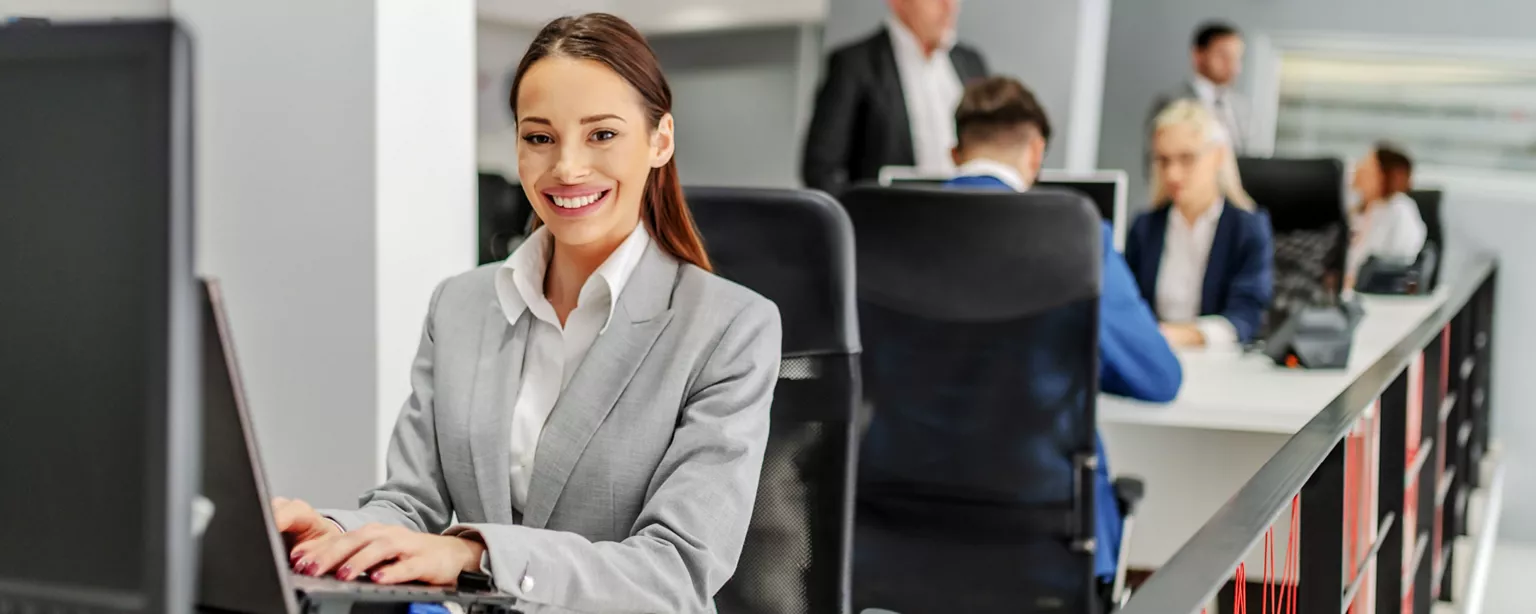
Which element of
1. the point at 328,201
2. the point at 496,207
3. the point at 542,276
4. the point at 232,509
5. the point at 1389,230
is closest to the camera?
the point at 232,509

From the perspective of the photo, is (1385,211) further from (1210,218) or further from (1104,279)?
(1104,279)

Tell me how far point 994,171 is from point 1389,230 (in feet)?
14.2

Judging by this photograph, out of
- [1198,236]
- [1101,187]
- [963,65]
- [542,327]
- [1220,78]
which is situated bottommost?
[542,327]

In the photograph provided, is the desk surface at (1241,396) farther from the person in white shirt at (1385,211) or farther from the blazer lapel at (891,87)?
the person in white shirt at (1385,211)

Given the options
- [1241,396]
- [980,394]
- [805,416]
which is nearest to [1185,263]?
[1241,396]

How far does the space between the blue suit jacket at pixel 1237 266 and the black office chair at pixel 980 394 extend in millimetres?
1405

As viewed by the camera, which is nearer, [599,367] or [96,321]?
[96,321]

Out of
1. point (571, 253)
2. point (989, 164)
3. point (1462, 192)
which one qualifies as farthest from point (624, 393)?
point (1462, 192)

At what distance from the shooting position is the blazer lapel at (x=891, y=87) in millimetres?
4629

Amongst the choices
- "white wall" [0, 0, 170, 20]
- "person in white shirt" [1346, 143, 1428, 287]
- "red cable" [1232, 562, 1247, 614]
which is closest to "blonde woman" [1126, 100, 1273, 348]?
"red cable" [1232, 562, 1247, 614]

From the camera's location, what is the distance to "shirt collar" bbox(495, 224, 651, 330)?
1.30 meters

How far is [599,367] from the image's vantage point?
127 centimetres

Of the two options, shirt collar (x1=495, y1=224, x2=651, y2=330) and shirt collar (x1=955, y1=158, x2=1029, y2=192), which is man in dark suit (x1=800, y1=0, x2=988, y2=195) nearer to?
shirt collar (x1=955, y1=158, x2=1029, y2=192)

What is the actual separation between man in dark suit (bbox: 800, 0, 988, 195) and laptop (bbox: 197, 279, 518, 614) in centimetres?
380
